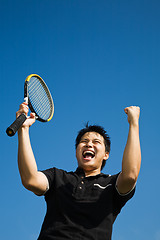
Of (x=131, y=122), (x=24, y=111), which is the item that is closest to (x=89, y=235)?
(x=131, y=122)

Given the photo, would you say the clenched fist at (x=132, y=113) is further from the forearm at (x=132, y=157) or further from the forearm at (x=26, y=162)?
the forearm at (x=26, y=162)

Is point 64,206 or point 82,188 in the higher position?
point 82,188

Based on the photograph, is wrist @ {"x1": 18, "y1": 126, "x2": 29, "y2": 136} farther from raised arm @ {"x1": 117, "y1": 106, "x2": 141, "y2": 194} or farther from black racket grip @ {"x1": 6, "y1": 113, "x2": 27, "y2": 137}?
raised arm @ {"x1": 117, "y1": 106, "x2": 141, "y2": 194}

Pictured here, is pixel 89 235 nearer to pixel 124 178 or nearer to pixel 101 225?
pixel 101 225

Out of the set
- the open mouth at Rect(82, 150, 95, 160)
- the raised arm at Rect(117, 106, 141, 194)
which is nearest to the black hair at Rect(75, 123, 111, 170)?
the open mouth at Rect(82, 150, 95, 160)

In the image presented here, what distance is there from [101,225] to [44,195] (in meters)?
1.09

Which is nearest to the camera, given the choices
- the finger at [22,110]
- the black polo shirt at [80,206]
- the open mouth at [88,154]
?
the black polo shirt at [80,206]

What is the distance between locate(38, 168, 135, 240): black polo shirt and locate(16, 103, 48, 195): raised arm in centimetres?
22

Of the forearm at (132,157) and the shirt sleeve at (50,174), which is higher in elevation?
the forearm at (132,157)

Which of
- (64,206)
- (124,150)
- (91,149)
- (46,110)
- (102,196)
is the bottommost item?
(64,206)

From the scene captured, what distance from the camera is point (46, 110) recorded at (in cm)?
700

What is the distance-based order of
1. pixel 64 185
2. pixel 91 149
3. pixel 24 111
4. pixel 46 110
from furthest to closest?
pixel 46 110 → pixel 91 149 → pixel 24 111 → pixel 64 185

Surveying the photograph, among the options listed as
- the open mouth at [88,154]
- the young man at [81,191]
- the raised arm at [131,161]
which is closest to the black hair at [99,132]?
the open mouth at [88,154]

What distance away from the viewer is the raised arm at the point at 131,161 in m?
4.42
